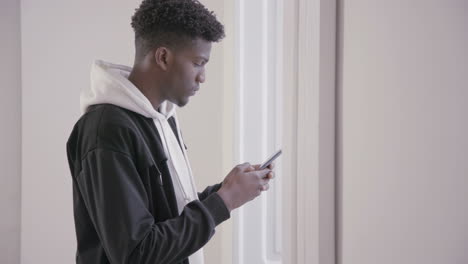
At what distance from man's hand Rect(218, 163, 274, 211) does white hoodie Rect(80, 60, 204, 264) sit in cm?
10

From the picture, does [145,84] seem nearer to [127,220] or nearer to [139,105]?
[139,105]

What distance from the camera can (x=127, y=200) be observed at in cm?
78

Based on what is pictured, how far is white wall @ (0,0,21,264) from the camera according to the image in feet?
6.89

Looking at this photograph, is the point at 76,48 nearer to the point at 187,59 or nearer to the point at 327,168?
the point at 187,59

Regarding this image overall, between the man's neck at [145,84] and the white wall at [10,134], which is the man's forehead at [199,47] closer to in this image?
the man's neck at [145,84]

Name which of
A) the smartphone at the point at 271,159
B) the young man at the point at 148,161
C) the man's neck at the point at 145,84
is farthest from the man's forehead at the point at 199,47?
the smartphone at the point at 271,159

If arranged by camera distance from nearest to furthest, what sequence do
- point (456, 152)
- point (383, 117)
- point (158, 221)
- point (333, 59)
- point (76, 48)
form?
point (456, 152)
point (383, 117)
point (333, 59)
point (158, 221)
point (76, 48)

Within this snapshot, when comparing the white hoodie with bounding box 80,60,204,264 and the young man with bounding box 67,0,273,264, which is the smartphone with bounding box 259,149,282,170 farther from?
the white hoodie with bounding box 80,60,204,264

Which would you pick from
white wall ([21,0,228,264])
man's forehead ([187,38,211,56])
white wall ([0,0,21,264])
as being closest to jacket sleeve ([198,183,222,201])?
man's forehead ([187,38,211,56])

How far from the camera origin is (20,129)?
6.97 ft

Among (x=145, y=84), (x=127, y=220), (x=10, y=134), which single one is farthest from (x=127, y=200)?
(x=10, y=134)

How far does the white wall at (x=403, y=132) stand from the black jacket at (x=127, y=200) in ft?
0.99

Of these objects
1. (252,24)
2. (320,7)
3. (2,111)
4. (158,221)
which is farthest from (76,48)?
(320,7)

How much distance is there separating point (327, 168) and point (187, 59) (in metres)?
0.41
